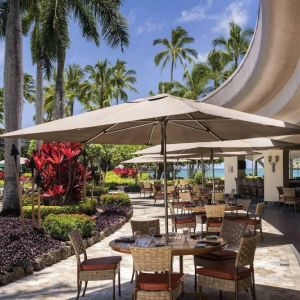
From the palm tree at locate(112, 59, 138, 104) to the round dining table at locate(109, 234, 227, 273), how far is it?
177ft

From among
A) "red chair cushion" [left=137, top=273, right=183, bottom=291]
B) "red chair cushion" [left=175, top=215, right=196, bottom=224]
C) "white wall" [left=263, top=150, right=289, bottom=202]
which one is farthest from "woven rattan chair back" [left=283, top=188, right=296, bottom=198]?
"red chair cushion" [left=137, top=273, right=183, bottom=291]

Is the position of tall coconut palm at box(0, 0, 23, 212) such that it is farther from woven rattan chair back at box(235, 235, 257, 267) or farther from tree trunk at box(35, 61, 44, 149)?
woven rattan chair back at box(235, 235, 257, 267)

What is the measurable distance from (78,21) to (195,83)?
72.1 feet

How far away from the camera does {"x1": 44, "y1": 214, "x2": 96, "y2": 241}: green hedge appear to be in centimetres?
936

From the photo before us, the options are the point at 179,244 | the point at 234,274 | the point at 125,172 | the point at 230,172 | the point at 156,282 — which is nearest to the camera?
the point at 156,282

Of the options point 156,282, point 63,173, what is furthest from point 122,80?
point 156,282

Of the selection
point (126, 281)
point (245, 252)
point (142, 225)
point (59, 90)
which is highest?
point (59, 90)

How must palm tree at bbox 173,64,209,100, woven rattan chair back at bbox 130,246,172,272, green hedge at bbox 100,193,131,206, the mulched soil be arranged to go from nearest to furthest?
woven rattan chair back at bbox 130,246,172,272, the mulched soil, green hedge at bbox 100,193,131,206, palm tree at bbox 173,64,209,100

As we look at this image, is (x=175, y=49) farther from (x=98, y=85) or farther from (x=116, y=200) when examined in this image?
(x=116, y=200)

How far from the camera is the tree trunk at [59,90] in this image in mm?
17703

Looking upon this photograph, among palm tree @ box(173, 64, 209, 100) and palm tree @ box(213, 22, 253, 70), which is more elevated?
palm tree @ box(213, 22, 253, 70)

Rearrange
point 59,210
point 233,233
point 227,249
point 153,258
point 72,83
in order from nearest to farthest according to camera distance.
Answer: point 153,258
point 233,233
point 227,249
point 59,210
point 72,83

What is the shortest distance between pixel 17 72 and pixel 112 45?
549cm

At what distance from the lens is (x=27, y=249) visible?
8070 mm
